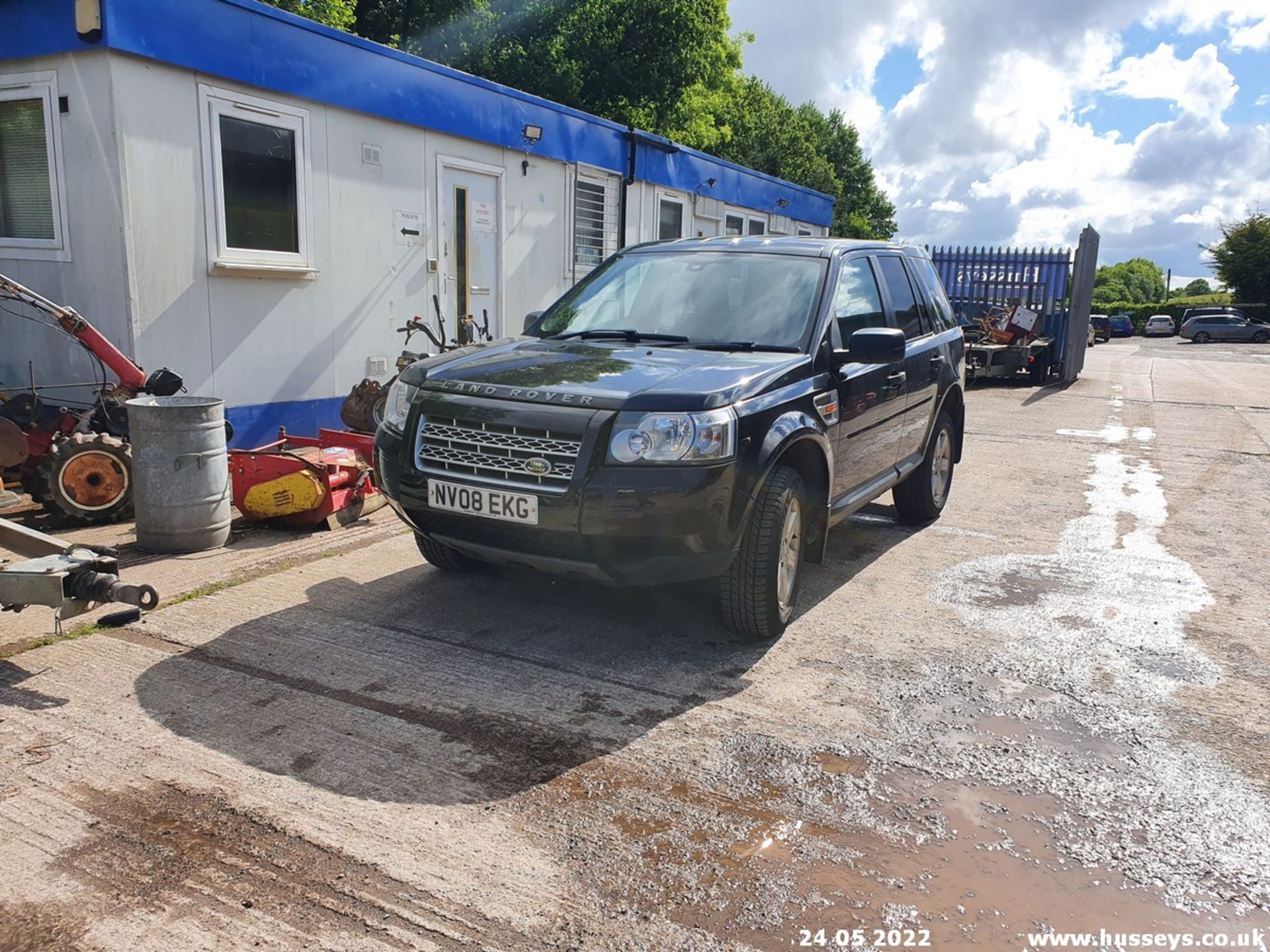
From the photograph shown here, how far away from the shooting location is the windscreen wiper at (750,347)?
15.6 ft

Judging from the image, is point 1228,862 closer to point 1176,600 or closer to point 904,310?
point 1176,600

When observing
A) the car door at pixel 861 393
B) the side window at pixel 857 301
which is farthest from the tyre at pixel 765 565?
Result: the side window at pixel 857 301

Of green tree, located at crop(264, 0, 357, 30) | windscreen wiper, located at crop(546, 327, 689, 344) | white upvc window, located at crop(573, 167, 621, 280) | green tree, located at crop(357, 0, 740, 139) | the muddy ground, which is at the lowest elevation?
the muddy ground

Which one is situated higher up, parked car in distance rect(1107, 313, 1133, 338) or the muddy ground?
parked car in distance rect(1107, 313, 1133, 338)

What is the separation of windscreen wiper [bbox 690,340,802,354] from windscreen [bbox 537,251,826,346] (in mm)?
37

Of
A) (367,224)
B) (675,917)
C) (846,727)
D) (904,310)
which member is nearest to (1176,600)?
(904,310)

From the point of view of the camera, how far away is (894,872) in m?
2.82

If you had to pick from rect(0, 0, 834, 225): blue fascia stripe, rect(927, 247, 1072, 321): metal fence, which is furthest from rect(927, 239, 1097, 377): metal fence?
rect(0, 0, 834, 225): blue fascia stripe

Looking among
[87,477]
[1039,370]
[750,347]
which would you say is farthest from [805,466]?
[1039,370]

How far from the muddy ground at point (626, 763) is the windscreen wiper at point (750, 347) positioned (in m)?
1.33

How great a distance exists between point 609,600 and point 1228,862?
2928 mm

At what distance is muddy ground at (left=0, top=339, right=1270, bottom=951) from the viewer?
8.62 ft

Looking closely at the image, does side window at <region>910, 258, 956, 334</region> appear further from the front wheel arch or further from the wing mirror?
the front wheel arch

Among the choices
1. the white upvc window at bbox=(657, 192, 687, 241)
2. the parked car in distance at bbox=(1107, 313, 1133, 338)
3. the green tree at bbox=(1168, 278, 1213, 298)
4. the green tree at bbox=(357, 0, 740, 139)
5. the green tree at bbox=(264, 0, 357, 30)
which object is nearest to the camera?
the white upvc window at bbox=(657, 192, 687, 241)
